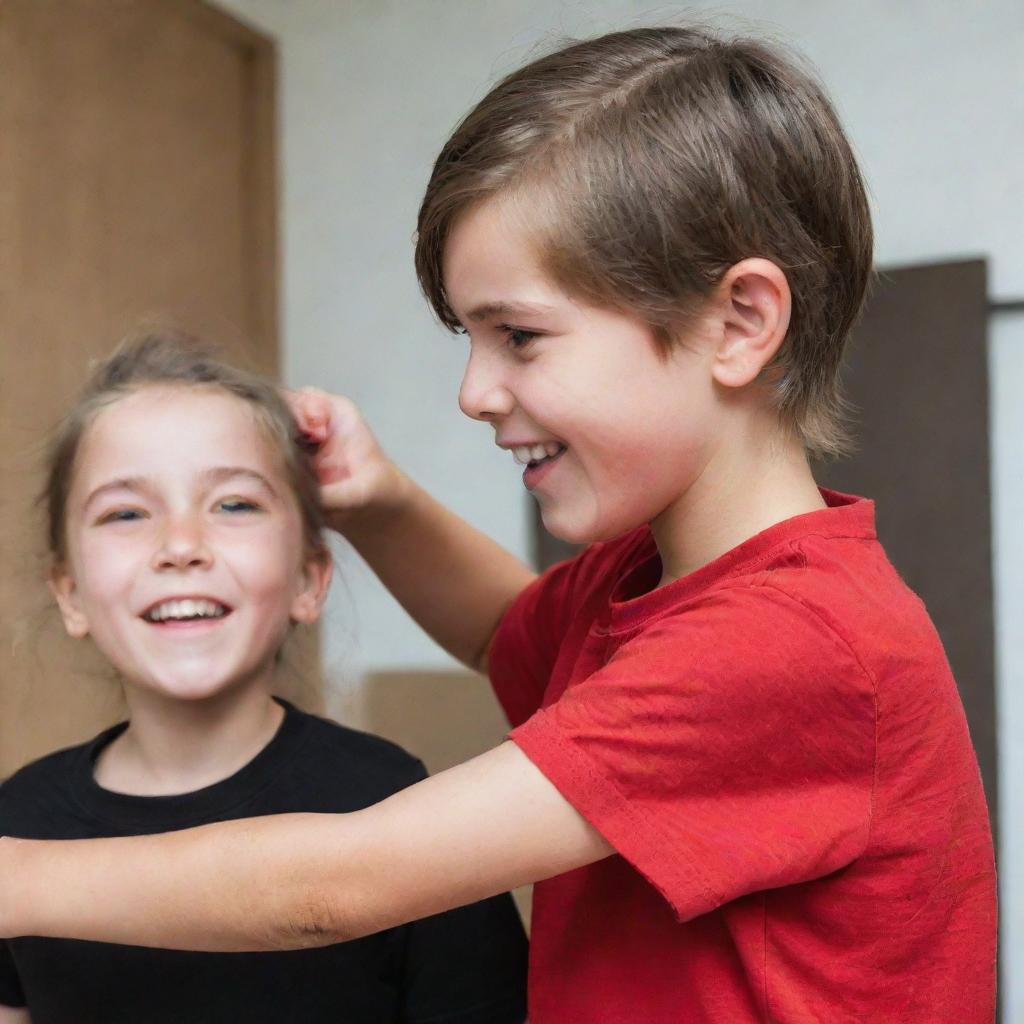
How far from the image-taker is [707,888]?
0.65 metres

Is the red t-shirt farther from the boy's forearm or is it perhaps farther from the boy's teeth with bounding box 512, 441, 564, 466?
the boy's forearm

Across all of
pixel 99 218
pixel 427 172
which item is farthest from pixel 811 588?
→ pixel 427 172

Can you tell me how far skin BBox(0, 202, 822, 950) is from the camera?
26.0 inches

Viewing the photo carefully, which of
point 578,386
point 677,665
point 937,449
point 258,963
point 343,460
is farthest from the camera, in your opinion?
point 937,449

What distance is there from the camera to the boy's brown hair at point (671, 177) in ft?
2.48

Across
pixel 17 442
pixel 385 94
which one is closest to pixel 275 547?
pixel 17 442

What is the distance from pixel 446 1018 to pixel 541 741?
0.38 metres

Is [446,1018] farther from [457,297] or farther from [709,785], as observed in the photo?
[457,297]

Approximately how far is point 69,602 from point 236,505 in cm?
18

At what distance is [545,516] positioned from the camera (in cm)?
85

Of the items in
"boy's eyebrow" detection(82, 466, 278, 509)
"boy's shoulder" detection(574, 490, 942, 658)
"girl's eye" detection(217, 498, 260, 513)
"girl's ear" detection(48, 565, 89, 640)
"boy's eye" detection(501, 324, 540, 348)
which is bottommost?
"boy's shoulder" detection(574, 490, 942, 658)

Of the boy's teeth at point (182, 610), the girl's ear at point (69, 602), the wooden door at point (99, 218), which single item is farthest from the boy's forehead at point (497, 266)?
the wooden door at point (99, 218)

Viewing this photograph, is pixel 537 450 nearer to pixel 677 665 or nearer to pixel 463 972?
pixel 677 665

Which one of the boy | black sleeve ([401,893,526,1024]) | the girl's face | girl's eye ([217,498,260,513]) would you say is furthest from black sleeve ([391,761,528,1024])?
girl's eye ([217,498,260,513])
